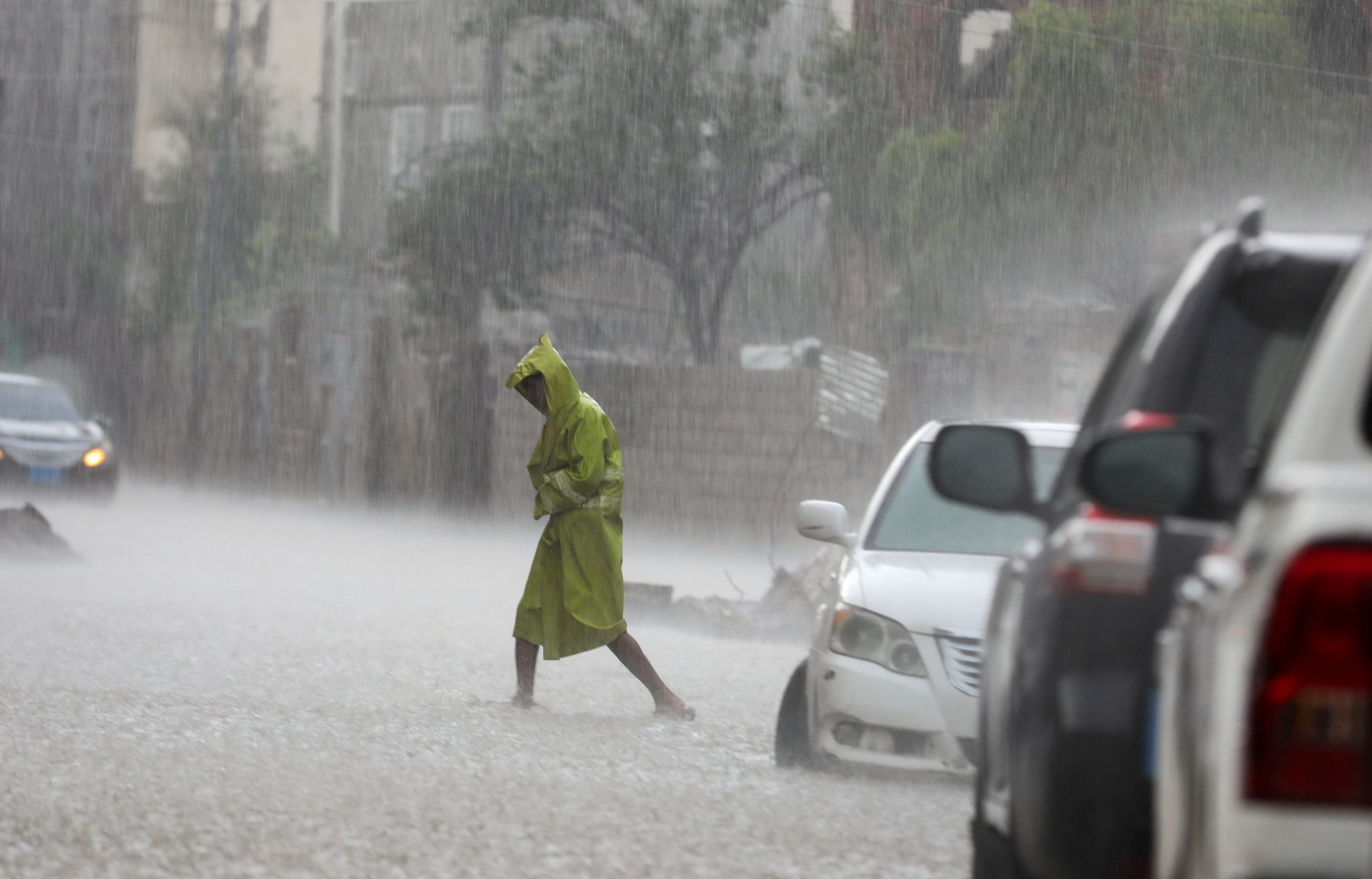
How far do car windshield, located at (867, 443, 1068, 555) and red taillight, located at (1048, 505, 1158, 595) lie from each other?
4.94 m

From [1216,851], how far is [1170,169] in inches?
897

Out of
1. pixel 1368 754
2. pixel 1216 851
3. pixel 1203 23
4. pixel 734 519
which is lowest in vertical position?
pixel 734 519

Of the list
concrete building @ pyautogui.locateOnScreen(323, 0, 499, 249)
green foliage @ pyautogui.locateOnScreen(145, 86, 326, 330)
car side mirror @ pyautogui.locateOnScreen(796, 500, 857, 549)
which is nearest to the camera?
car side mirror @ pyautogui.locateOnScreen(796, 500, 857, 549)

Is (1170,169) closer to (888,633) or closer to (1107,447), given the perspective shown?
(888,633)

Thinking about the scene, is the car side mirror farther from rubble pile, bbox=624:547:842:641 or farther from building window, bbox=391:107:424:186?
building window, bbox=391:107:424:186

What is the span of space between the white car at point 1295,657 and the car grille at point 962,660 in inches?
180

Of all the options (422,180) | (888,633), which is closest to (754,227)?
(422,180)

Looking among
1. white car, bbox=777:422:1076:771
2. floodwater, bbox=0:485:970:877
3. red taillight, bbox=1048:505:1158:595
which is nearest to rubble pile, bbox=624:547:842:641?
floodwater, bbox=0:485:970:877

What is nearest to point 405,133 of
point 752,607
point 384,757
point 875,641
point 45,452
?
point 45,452

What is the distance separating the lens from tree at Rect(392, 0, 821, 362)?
29141 mm

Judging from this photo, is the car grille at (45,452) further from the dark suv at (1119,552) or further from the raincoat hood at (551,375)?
the dark suv at (1119,552)

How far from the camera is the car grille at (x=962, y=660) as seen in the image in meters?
7.06

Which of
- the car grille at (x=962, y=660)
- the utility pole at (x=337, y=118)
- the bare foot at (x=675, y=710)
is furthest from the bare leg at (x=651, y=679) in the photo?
the utility pole at (x=337, y=118)

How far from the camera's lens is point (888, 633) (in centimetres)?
722
